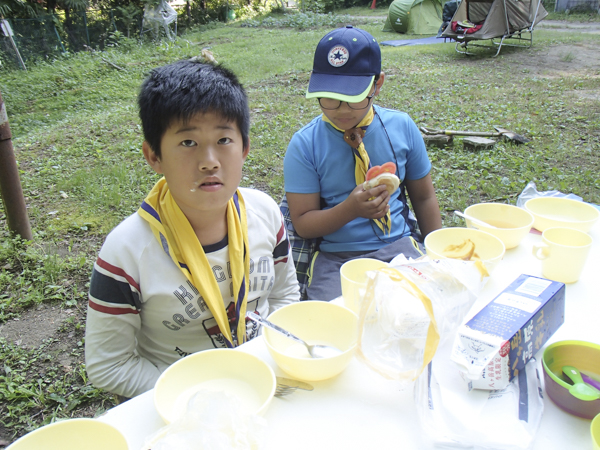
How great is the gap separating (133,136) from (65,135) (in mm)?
991

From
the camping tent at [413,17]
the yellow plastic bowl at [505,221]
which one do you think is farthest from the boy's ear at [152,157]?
the camping tent at [413,17]

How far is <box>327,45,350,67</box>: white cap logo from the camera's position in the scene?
191cm

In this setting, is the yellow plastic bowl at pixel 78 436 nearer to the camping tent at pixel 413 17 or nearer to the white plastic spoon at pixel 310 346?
the white plastic spoon at pixel 310 346

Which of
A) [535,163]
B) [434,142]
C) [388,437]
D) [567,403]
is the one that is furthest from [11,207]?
[535,163]

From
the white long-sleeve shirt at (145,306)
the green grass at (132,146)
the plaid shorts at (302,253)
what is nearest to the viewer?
the white long-sleeve shirt at (145,306)

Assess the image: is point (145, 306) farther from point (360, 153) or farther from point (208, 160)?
point (360, 153)

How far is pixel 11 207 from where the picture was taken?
322 centimetres

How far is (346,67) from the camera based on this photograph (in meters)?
1.91

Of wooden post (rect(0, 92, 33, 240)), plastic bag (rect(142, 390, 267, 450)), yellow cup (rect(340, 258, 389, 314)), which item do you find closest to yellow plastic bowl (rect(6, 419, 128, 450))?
plastic bag (rect(142, 390, 267, 450))

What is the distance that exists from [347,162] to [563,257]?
3.29 feet

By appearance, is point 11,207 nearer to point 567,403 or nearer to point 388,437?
point 388,437

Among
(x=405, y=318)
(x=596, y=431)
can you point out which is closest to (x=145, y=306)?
(x=405, y=318)

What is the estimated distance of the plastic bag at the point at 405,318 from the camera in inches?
34.5

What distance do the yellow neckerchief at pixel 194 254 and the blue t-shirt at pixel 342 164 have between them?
2.24ft
